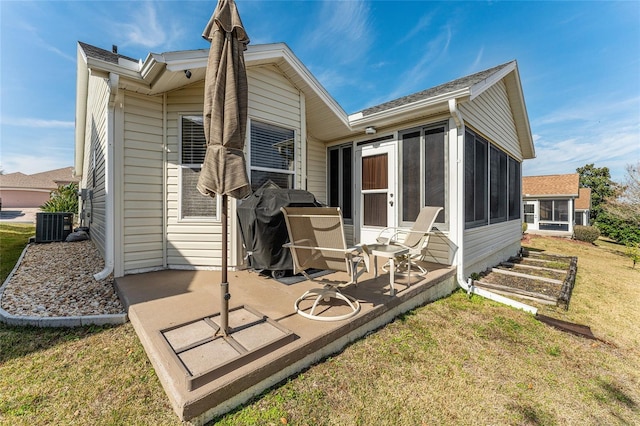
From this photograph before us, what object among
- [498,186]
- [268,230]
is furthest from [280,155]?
[498,186]

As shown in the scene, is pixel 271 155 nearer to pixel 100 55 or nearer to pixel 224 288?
pixel 100 55

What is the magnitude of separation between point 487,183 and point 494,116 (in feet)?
5.96

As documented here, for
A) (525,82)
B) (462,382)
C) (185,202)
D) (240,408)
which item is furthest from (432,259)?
A: (525,82)

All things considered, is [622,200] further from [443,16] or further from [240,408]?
[240,408]

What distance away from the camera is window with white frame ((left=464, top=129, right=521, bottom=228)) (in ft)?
17.9

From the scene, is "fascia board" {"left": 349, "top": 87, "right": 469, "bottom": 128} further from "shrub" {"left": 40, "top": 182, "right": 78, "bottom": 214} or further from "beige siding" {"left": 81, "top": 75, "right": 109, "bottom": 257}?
"shrub" {"left": 40, "top": 182, "right": 78, "bottom": 214}

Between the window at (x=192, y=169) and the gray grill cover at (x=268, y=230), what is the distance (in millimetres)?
907

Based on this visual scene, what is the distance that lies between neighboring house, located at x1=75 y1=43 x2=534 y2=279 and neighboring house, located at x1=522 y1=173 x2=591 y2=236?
15857 millimetres

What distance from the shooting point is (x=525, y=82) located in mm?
7754

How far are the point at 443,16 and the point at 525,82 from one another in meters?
3.37

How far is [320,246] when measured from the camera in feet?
9.92

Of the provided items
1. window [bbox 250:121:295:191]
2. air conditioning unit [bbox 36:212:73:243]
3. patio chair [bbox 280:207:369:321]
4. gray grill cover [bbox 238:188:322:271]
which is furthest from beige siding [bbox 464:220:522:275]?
air conditioning unit [bbox 36:212:73:243]

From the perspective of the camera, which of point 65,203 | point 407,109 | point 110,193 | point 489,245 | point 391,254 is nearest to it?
point 391,254

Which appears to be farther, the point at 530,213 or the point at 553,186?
the point at 530,213
